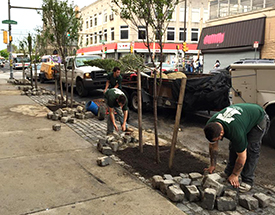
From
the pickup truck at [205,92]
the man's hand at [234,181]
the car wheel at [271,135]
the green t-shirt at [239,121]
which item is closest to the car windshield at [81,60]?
the pickup truck at [205,92]

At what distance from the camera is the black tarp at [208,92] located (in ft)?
26.1

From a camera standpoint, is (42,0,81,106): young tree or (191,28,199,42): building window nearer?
(42,0,81,106): young tree

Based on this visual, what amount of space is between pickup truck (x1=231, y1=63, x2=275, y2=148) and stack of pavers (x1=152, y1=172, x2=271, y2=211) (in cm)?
264

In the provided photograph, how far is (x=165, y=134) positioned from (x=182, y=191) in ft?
12.3

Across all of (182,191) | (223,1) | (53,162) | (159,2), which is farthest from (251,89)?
(223,1)

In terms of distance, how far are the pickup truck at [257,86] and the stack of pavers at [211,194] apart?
2637mm

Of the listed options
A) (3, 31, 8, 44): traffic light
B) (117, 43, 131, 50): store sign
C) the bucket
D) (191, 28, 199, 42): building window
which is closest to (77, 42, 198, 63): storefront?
(117, 43, 131, 50): store sign

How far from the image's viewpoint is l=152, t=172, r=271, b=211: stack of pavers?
3.70 metres

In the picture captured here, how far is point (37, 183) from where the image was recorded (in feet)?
14.2

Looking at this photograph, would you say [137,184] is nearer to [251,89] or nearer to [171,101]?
[251,89]

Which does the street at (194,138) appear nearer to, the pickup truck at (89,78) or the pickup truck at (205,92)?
the pickup truck at (205,92)

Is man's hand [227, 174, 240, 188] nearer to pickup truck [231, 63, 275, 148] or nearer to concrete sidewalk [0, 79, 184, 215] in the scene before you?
concrete sidewalk [0, 79, 184, 215]

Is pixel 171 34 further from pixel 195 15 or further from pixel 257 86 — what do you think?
pixel 257 86

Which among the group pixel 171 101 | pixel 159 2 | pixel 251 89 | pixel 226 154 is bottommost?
pixel 226 154
